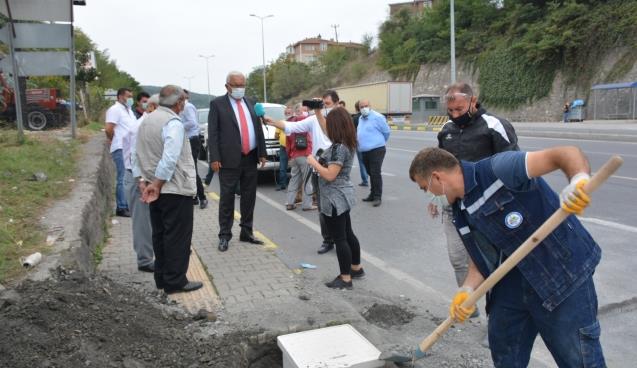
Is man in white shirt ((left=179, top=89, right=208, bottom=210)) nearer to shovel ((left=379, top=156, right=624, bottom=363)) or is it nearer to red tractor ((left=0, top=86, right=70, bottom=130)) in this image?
shovel ((left=379, top=156, right=624, bottom=363))

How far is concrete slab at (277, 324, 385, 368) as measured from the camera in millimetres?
3170

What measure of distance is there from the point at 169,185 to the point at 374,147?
5091 millimetres

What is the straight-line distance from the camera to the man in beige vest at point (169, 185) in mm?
4340

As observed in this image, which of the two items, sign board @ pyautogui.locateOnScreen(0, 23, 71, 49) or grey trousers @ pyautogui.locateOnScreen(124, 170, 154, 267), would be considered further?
sign board @ pyautogui.locateOnScreen(0, 23, 71, 49)

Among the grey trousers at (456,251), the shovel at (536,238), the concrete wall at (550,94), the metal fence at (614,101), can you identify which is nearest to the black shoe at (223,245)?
the grey trousers at (456,251)

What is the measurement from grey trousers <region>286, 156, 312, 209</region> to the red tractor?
1352 cm

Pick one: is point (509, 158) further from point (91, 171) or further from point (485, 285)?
point (91, 171)

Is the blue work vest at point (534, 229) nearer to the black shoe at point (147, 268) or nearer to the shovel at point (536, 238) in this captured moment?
the shovel at point (536, 238)

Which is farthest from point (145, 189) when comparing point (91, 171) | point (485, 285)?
point (91, 171)

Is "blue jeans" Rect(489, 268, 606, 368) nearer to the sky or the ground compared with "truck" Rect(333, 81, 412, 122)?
nearer to the ground

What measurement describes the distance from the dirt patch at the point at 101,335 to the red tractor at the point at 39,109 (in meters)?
16.7

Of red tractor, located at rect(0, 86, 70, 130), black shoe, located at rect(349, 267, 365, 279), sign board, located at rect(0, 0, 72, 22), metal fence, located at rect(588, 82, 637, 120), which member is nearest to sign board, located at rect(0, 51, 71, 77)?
sign board, located at rect(0, 0, 72, 22)

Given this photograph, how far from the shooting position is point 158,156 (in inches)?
175

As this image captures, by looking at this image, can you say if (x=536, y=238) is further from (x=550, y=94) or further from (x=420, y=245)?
(x=550, y=94)
